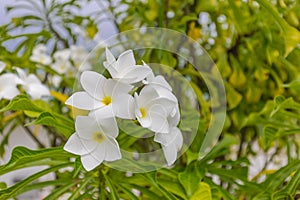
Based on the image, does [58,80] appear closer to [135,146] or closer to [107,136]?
[135,146]

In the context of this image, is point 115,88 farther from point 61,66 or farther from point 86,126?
point 61,66

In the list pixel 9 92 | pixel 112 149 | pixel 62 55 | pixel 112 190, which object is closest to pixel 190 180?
pixel 112 190

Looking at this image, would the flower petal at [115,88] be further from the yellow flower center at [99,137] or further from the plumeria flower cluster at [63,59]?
the plumeria flower cluster at [63,59]

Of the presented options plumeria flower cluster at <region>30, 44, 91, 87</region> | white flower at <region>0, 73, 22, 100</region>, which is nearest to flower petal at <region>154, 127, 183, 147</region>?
white flower at <region>0, 73, 22, 100</region>

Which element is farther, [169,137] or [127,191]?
[127,191]

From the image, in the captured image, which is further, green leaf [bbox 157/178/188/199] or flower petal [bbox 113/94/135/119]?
green leaf [bbox 157/178/188/199]

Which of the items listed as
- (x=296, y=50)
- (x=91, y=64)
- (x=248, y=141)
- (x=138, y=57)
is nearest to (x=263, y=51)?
(x=296, y=50)

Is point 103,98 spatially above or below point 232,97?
above

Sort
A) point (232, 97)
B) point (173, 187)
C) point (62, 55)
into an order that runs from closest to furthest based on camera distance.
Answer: point (173, 187) < point (232, 97) < point (62, 55)

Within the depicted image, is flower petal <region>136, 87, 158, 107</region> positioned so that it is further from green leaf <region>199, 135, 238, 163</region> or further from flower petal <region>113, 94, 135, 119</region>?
green leaf <region>199, 135, 238, 163</region>
